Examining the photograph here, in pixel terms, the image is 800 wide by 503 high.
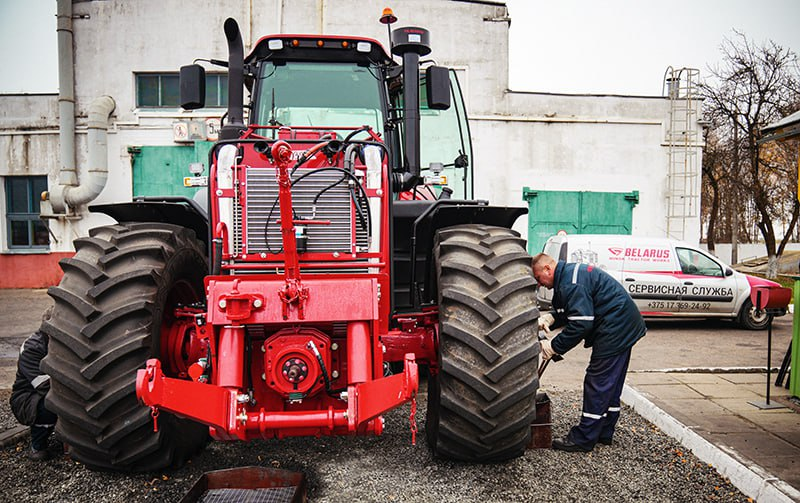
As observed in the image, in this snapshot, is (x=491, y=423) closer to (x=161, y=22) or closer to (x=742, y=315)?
(x=742, y=315)

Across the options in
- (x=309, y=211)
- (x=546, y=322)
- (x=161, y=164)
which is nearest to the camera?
(x=309, y=211)

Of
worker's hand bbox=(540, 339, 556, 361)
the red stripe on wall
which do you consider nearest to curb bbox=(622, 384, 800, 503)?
worker's hand bbox=(540, 339, 556, 361)

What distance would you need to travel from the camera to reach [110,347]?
11.7ft

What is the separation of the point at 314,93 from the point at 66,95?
45.1ft

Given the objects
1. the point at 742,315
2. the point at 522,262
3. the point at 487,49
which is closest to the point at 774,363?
the point at 742,315

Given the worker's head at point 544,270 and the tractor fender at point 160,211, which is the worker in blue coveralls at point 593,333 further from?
the tractor fender at point 160,211

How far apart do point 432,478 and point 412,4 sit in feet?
49.3

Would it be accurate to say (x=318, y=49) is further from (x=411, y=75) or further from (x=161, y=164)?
(x=161, y=164)

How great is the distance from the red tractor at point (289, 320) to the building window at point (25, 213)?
579 inches

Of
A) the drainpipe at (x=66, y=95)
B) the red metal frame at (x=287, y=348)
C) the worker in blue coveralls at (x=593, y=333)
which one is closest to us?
the red metal frame at (x=287, y=348)

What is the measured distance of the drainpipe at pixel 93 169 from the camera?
15.6 m

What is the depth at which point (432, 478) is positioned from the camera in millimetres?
4105

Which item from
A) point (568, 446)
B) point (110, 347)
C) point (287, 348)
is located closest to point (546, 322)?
point (568, 446)

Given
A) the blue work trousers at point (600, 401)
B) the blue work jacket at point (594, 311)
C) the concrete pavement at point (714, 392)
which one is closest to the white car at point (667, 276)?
the concrete pavement at point (714, 392)
